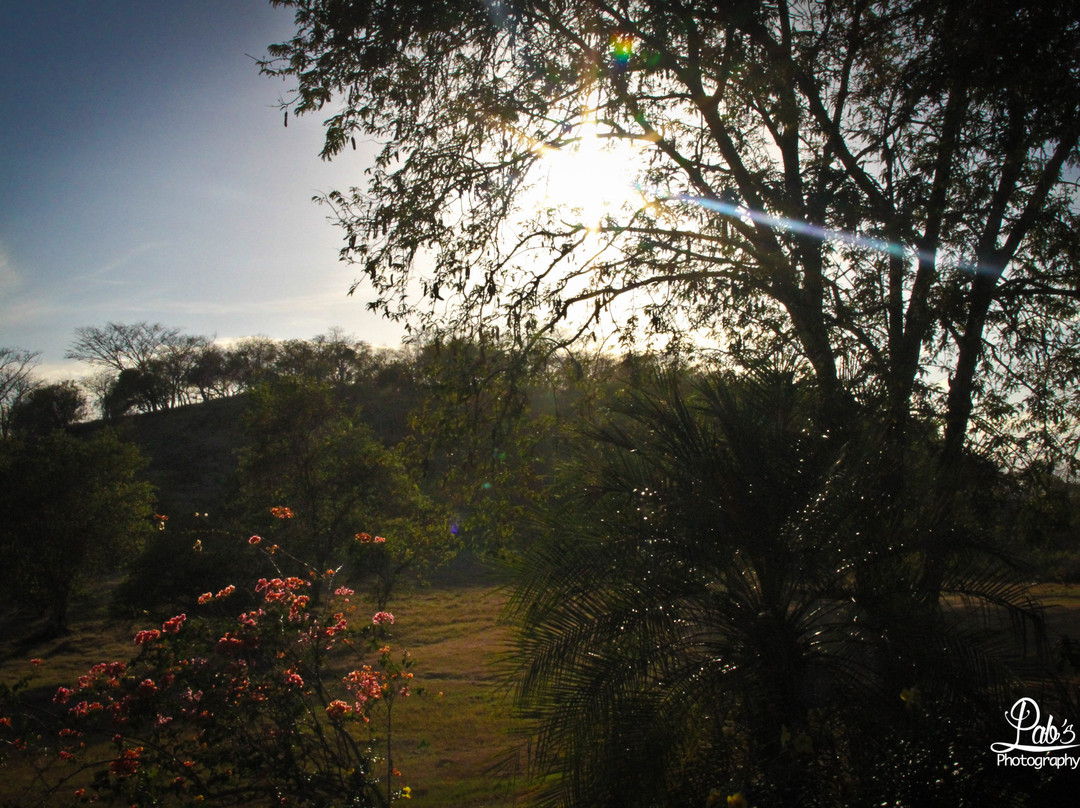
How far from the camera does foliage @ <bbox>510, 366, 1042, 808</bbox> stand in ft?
13.4

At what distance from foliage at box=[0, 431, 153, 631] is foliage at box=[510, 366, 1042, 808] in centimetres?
1987

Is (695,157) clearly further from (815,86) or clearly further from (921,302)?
(921,302)

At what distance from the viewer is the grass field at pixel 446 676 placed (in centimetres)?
738

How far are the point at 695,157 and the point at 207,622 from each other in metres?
6.88

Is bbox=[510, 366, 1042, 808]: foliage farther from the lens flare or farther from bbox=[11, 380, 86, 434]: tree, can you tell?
bbox=[11, 380, 86, 434]: tree

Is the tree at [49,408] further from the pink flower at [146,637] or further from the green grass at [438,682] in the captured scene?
the pink flower at [146,637]

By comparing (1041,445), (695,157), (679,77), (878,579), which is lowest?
(878,579)

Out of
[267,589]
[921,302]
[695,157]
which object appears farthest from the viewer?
[695,157]

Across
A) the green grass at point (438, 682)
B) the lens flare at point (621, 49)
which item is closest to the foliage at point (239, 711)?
the green grass at point (438, 682)

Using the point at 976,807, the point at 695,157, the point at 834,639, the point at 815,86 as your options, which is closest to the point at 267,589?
the point at 834,639

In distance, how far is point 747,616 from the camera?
15.1 feet

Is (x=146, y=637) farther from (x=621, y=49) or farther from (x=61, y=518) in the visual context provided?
(x=61, y=518)

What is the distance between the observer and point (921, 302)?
711 centimetres

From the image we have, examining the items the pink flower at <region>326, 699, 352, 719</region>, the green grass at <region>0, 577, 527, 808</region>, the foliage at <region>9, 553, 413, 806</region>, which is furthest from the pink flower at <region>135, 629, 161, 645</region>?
the pink flower at <region>326, 699, 352, 719</region>
